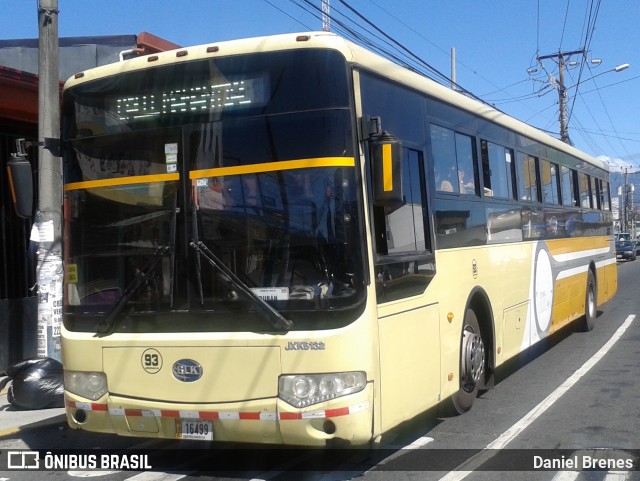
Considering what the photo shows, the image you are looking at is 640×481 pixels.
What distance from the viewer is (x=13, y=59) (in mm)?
16359

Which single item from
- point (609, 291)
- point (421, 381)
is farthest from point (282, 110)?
point (609, 291)

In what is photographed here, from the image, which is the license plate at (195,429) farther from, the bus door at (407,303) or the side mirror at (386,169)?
the side mirror at (386,169)

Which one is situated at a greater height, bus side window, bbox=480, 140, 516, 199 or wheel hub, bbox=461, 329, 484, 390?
bus side window, bbox=480, 140, 516, 199

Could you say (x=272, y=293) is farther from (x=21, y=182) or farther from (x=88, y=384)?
(x=21, y=182)

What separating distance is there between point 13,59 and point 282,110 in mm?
12939

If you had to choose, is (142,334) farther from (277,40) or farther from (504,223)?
(504,223)

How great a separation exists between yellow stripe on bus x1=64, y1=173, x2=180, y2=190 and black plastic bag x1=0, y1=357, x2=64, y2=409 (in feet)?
10.5

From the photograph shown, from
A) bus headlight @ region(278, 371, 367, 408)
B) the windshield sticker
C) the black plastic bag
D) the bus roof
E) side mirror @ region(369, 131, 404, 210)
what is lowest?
the black plastic bag

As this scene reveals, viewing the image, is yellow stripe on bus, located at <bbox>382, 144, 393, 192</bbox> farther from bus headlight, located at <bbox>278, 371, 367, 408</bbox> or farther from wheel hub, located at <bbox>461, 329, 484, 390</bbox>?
wheel hub, located at <bbox>461, 329, 484, 390</bbox>

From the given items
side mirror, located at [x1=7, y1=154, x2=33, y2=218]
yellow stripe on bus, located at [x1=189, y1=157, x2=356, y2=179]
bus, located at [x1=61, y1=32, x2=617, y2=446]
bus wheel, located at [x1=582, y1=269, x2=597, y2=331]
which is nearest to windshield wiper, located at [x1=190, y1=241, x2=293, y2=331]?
bus, located at [x1=61, y1=32, x2=617, y2=446]

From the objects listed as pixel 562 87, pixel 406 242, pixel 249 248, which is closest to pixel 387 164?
pixel 406 242

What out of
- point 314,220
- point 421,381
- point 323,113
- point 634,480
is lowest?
point 634,480

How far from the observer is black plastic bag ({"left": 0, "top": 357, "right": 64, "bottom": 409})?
27.7ft

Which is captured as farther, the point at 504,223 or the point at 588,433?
the point at 504,223
